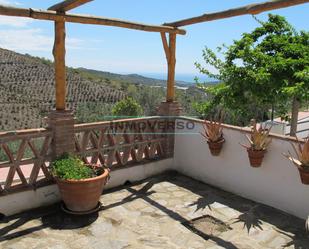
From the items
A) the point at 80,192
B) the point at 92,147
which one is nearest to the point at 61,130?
the point at 92,147

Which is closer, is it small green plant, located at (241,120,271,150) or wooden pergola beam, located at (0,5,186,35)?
wooden pergola beam, located at (0,5,186,35)

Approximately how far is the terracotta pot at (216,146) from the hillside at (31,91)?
14447mm

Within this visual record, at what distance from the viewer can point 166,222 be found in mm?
4070

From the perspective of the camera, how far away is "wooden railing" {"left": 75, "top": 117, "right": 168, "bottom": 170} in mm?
4811

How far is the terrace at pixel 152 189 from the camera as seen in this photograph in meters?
3.70

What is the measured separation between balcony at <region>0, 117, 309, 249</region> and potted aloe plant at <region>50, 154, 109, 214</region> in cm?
14

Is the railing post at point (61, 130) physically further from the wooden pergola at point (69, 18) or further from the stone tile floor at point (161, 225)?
the stone tile floor at point (161, 225)

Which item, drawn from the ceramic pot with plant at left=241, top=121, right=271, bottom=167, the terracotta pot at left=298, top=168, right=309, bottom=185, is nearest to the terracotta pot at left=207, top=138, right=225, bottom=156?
the ceramic pot with plant at left=241, top=121, right=271, bottom=167

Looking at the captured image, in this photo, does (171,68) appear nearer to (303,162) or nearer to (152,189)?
(152,189)

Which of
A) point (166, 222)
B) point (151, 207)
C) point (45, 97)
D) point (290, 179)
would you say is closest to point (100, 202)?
point (151, 207)

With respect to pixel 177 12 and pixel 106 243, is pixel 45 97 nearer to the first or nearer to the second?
pixel 177 12

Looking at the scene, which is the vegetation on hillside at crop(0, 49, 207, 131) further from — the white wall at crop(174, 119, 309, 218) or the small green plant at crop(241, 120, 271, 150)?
the small green plant at crop(241, 120, 271, 150)

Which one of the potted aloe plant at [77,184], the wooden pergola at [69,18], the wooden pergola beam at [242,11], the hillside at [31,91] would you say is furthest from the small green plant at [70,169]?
the hillside at [31,91]

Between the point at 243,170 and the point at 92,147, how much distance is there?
2142 millimetres
